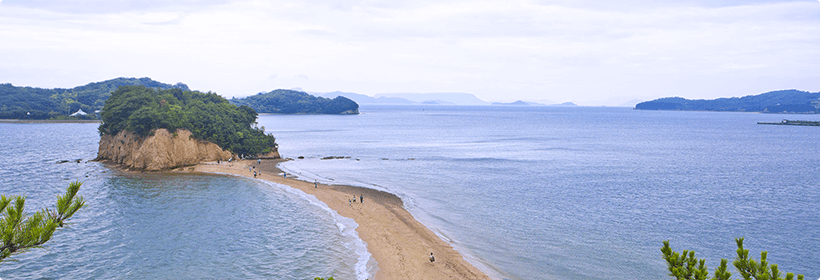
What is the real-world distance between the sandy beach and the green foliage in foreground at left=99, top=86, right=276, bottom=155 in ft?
73.1

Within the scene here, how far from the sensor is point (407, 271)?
3055 cm

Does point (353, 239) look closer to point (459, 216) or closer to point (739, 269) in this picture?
point (459, 216)

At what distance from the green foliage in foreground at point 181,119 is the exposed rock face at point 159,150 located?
124cm

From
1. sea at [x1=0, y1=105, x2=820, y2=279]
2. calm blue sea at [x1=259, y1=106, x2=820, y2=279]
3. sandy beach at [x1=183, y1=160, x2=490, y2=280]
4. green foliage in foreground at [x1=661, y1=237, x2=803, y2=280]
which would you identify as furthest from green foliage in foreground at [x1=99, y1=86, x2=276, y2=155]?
green foliage in foreground at [x1=661, y1=237, x2=803, y2=280]

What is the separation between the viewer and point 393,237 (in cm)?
3734

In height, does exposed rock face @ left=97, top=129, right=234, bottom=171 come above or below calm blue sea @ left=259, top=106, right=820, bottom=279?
above

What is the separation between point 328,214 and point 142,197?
22103mm

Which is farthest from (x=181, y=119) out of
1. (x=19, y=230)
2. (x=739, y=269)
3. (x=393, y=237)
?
(x=739, y=269)

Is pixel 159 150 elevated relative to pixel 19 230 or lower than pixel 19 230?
lower

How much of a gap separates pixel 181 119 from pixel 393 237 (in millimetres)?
51044

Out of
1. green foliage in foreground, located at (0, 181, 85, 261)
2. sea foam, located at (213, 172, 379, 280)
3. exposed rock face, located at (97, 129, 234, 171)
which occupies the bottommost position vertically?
sea foam, located at (213, 172, 379, 280)

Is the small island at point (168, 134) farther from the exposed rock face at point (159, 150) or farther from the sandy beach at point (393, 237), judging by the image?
the sandy beach at point (393, 237)

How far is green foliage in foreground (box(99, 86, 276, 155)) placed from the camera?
224 ft

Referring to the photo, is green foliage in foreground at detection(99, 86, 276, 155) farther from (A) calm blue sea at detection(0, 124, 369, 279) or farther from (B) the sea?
(A) calm blue sea at detection(0, 124, 369, 279)
